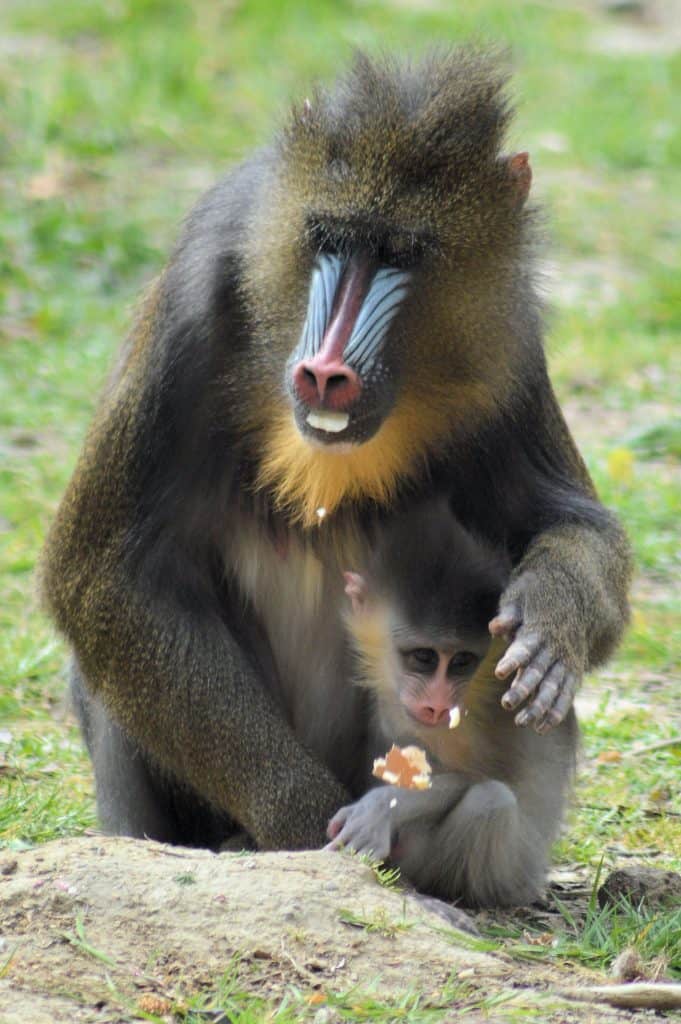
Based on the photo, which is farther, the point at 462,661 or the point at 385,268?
the point at 462,661

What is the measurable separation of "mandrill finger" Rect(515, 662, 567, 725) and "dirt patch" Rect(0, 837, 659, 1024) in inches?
17.7

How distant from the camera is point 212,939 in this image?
3426 millimetres

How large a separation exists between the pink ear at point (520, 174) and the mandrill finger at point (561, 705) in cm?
107

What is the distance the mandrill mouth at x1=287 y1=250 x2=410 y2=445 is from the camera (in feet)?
12.2

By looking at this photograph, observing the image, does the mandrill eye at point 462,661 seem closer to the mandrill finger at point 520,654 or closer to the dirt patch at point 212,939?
the mandrill finger at point 520,654

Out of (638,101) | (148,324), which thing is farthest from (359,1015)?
(638,101)

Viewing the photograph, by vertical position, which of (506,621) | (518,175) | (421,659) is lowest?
(421,659)

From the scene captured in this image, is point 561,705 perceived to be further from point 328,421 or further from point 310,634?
point 310,634

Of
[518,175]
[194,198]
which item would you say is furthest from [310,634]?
[194,198]

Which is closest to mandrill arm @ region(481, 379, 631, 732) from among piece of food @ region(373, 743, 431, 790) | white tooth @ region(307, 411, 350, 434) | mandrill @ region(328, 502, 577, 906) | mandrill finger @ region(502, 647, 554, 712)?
→ mandrill finger @ region(502, 647, 554, 712)

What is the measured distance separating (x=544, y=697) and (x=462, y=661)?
17.0 inches

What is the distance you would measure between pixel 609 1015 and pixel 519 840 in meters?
0.98

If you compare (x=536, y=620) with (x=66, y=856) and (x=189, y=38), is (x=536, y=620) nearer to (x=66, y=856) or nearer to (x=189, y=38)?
(x=66, y=856)

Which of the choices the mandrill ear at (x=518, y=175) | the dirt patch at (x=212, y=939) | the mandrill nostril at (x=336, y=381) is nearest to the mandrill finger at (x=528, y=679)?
the dirt patch at (x=212, y=939)
